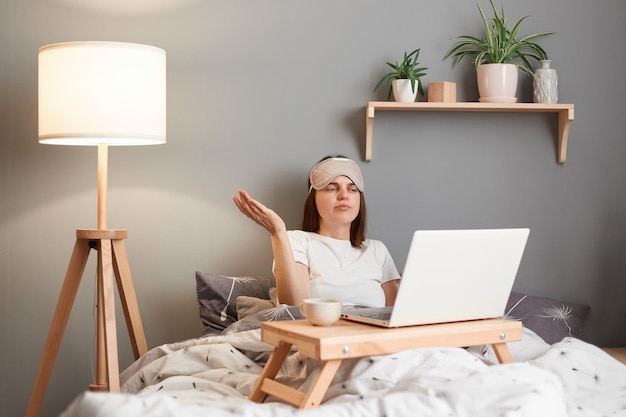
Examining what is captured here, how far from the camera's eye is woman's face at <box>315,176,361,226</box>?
2885 millimetres

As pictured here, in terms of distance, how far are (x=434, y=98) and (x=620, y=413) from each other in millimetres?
1561

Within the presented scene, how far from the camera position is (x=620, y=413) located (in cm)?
191

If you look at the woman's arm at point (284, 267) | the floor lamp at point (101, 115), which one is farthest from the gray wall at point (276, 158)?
the woman's arm at point (284, 267)

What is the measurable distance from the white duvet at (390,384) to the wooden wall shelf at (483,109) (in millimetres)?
1020

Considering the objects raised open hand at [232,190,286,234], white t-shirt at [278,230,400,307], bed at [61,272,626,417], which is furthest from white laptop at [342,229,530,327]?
white t-shirt at [278,230,400,307]

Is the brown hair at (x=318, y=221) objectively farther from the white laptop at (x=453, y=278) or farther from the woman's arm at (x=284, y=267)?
the white laptop at (x=453, y=278)

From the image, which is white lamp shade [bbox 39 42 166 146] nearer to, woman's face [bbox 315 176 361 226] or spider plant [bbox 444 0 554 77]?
woman's face [bbox 315 176 361 226]

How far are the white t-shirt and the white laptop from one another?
0.78m

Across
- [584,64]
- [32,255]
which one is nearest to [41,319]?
[32,255]

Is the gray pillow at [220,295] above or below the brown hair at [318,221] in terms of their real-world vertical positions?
below

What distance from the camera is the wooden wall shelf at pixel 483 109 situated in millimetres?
3070

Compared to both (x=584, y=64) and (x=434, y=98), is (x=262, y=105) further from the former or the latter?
(x=584, y=64)

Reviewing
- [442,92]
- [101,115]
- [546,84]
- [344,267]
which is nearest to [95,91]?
[101,115]

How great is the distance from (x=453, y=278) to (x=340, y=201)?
1038mm
